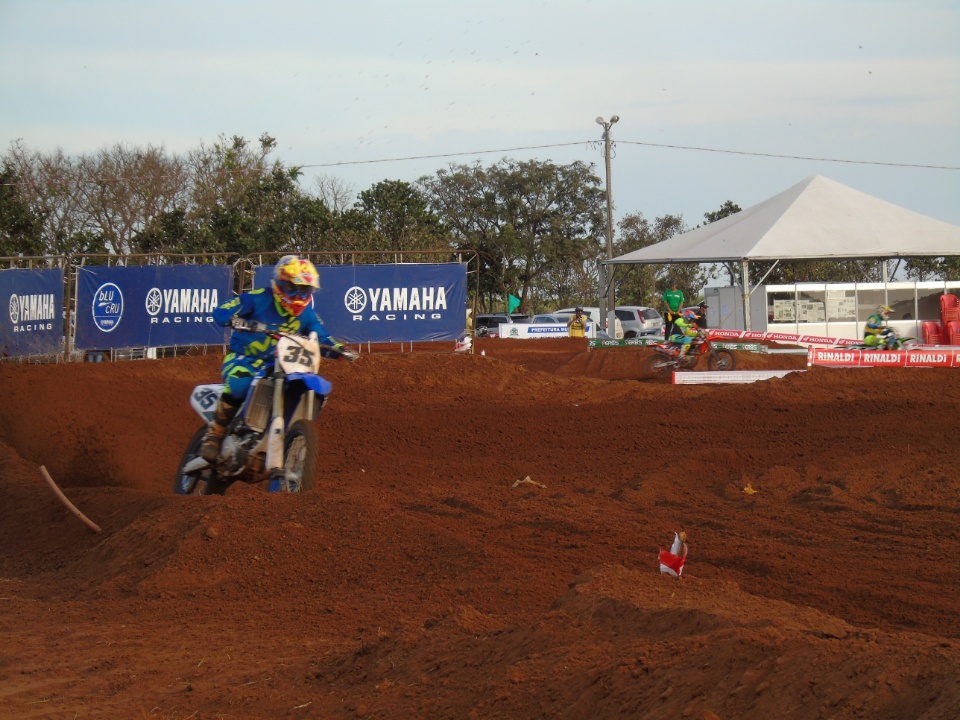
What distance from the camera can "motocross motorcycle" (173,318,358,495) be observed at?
7.62 m

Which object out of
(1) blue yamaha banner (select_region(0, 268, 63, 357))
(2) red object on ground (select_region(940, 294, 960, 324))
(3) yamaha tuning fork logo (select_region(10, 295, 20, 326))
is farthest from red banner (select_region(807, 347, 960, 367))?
(3) yamaha tuning fork logo (select_region(10, 295, 20, 326))

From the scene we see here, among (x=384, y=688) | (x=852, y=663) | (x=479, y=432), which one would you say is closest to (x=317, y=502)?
(x=384, y=688)

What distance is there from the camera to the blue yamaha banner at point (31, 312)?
21.0 m

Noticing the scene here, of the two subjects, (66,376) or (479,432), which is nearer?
(479,432)

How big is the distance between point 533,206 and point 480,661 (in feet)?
175

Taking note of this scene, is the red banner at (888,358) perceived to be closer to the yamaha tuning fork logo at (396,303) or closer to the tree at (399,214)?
the yamaha tuning fork logo at (396,303)

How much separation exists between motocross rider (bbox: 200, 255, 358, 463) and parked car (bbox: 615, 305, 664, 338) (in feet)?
109

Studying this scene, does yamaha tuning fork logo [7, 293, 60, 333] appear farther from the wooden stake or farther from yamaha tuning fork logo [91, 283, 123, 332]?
the wooden stake

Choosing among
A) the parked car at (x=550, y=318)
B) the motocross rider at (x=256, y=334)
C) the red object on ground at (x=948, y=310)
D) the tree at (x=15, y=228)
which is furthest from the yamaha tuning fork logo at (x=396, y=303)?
the tree at (x=15, y=228)

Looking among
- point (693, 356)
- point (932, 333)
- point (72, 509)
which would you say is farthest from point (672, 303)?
point (72, 509)

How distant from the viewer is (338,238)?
39969mm

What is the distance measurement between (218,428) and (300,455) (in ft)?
2.65

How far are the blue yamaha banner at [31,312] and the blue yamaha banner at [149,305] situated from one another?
1.90 feet

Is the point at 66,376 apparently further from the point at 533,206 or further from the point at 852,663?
the point at 533,206
